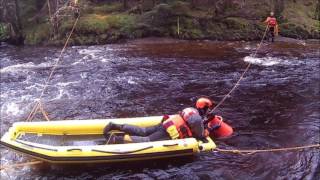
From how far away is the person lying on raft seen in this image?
316 inches

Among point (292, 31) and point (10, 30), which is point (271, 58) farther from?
point (10, 30)

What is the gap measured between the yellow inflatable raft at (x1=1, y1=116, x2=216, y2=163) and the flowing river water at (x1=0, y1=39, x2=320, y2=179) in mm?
461

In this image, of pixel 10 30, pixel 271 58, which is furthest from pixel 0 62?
pixel 271 58

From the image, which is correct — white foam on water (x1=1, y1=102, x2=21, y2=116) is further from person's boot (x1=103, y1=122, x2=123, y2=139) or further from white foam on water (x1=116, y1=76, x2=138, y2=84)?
person's boot (x1=103, y1=122, x2=123, y2=139)

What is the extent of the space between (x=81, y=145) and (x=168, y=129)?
5.96 ft

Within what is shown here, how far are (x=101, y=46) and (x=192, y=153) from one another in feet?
39.2

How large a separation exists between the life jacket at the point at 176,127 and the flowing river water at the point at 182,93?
589mm

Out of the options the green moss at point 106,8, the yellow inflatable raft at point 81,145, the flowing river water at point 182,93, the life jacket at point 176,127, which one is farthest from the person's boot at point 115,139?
the green moss at point 106,8

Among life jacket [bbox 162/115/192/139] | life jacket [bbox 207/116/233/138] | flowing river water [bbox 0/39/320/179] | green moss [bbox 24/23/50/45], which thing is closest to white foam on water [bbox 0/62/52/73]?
flowing river water [bbox 0/39/320/179]

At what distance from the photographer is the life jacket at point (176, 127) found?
316 inches

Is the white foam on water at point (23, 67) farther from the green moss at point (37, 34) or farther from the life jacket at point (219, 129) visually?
the life jacket at point (219, 129)

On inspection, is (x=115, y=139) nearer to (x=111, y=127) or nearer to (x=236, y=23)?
(x=111, y=127)

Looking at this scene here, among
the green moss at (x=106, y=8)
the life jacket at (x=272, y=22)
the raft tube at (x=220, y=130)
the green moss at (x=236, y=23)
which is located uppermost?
the green moss at (x=106, y=8)

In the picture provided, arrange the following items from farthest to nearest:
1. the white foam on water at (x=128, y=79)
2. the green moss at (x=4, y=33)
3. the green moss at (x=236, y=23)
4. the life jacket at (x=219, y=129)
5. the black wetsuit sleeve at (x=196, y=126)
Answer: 1. the green moss at (x=4, y=33)
2. the green moss at (x=236, y=23)
3. the white foam on water at (x=128, y=79)
4. the life jacket at (x=219, y=129)
5. the black wetsuit sleeve at (x=196, y=126)
